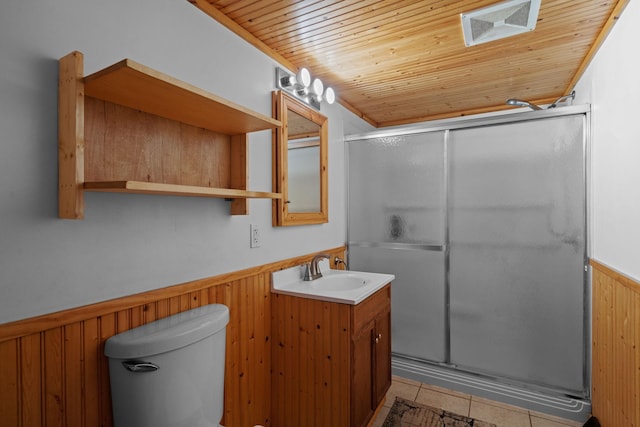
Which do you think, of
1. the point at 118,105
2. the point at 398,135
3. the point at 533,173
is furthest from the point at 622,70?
the point at 118,105

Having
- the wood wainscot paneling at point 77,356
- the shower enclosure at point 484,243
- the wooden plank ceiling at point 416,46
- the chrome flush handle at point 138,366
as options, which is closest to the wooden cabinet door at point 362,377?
the wood wainscot paneling at point 77,356

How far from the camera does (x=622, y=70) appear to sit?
4.91ft

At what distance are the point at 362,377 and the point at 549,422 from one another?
4.07ft

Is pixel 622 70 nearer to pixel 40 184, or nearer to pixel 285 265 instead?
pixel 285 265

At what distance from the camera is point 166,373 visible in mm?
1065

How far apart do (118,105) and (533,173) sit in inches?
92.1

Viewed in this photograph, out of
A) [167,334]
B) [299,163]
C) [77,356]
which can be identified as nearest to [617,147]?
[299,163]

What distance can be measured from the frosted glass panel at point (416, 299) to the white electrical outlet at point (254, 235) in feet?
3.98

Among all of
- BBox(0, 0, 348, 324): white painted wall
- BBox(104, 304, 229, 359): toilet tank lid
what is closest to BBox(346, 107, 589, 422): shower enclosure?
BBox(0, 0, 348, 324): white painted wall

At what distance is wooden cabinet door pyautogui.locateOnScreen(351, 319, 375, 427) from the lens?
163 centimetres

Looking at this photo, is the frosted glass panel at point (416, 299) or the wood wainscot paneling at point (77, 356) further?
the frosted glass panel at point (416, 299)

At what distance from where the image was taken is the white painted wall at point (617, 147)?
137 centimetres

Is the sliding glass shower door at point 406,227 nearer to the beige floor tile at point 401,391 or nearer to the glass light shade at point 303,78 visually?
the beige floor tile at point 401,391

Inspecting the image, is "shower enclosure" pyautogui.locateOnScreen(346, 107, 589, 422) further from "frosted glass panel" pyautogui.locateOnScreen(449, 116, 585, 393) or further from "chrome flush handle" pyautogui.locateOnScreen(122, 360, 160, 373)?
"chrome flush handle" pyautogui.locateOnScreen(122, 360, 160, 373)
